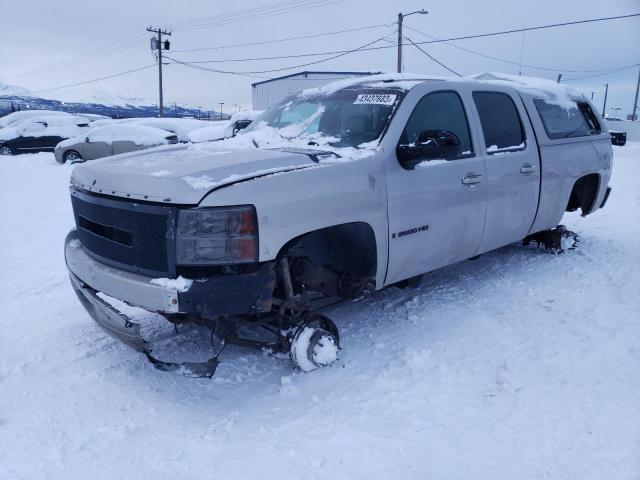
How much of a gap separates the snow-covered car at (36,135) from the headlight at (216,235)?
20395 mm

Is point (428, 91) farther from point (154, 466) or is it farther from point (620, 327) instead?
point (154, 466)

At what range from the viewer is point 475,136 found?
4426mm

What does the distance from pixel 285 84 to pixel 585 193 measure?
108ft

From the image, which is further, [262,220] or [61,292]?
[61,292]

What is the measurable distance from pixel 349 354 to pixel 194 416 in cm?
118

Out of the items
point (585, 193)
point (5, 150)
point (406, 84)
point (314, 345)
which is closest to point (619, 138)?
point (585, 193)

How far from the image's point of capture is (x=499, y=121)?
15.8ft

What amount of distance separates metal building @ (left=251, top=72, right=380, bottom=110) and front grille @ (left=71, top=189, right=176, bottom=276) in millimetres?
31196

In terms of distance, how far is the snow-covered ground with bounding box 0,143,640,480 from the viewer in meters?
2.58

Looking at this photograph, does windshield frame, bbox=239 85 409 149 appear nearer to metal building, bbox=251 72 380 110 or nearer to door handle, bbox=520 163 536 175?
door handle, bbox=520 163 536 175

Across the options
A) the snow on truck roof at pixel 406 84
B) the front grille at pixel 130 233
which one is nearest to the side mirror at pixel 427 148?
the snow on truck roof at pixel 406 84

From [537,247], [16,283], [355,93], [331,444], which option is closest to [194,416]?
[331,444]

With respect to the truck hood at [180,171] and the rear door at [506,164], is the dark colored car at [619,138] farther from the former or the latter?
the truck hood at [180,171]

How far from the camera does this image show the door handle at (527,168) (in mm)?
4863
